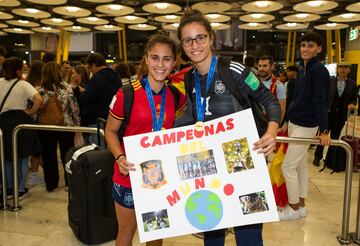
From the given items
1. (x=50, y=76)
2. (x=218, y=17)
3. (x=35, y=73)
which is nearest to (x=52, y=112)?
(x=50, y=76)

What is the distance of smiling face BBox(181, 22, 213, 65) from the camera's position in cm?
150

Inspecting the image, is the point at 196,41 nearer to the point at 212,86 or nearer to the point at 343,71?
the point at 212,86

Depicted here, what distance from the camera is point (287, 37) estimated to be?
1827 centimetres

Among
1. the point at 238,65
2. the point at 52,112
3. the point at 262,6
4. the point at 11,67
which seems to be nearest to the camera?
the point at 238,65

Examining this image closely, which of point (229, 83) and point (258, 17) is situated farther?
point (258, 17)

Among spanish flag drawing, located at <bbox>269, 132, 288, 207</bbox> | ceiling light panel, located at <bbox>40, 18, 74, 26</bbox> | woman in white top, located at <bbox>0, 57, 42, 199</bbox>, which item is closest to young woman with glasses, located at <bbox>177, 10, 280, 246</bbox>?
spanish flag drawing, located at <bbox>269, 132, 288, 207</bbox>

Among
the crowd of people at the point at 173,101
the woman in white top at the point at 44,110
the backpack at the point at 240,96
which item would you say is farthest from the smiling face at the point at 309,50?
the woman in white top at the point at 44,110

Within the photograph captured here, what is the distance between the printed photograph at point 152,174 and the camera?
1.48 meters

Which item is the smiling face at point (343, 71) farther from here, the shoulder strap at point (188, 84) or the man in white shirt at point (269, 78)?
the shoulder strap at point (188, 84)

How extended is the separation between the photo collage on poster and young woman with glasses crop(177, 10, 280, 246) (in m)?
0.11

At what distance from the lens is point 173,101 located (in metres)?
1.75

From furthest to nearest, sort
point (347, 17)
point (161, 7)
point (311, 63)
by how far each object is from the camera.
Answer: point (347, 17), point (161, 7), point (311, 63)

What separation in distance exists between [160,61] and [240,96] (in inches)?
16.9

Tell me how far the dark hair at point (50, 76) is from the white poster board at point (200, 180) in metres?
2.61
